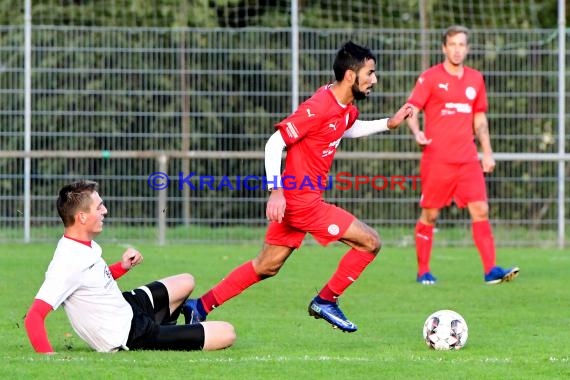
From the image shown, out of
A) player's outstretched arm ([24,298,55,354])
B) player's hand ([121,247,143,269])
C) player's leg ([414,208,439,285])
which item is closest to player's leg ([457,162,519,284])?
player's leg ([414,208,439,285])

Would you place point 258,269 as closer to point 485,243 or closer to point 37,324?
point 37,324

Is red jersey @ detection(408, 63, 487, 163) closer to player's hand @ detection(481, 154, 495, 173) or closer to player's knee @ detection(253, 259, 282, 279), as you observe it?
player's hand @ detection(481, 154, 495, 173)

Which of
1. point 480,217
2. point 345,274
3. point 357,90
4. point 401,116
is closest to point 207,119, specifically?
point 480,217

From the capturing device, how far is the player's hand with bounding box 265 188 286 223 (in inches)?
365

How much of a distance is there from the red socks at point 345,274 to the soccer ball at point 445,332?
98 cm

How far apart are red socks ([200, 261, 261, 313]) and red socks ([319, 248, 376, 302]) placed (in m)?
0.56

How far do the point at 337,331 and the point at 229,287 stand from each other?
866 mm

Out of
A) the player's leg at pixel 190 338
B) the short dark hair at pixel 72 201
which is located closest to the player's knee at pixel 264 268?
the player's leg at pixel 190 338

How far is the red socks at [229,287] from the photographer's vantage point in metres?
9.88

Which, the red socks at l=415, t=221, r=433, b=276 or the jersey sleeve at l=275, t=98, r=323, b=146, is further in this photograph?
the red socks at l=415, t=221, r=433, b=276

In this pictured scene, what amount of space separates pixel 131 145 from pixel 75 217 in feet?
32.6

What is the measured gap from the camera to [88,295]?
27.6 feet

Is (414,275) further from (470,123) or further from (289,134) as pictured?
(289,134)

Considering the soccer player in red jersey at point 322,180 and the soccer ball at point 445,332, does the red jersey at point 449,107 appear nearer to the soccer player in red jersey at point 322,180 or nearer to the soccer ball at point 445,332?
the soccer player in red jersey at point 322,180
